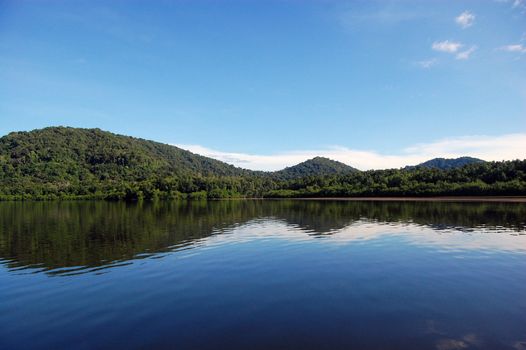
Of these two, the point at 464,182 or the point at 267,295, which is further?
the point at 464,182

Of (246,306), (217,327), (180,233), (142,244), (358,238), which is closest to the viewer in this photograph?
(217,327)

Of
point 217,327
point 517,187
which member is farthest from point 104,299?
point 517,187

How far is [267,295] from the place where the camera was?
2020 centimetres

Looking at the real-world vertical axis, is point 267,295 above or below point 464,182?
below

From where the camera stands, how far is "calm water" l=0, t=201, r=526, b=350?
14.4 metres

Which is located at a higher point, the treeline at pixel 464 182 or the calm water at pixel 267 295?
the treeline at pixel 464 182

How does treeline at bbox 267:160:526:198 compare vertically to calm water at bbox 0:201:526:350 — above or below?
above

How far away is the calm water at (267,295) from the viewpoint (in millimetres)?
14409

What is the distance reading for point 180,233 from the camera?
50.0 metres

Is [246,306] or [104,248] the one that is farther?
[104,248]

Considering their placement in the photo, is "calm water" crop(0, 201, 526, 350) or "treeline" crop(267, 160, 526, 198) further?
"treeline" crop(267, 160, 526, 198)

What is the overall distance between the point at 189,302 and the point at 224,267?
883 cm

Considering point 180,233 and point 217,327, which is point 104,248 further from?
point 217,327

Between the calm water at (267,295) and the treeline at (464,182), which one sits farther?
the treeline at (464,182)
